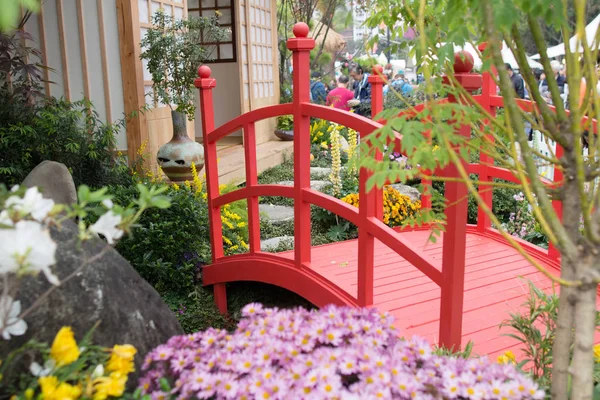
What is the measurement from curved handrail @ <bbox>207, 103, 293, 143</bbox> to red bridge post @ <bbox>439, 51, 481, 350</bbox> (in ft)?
3.98

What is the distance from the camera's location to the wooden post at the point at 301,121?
2.97 m

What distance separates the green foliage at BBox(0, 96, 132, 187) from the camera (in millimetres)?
4473

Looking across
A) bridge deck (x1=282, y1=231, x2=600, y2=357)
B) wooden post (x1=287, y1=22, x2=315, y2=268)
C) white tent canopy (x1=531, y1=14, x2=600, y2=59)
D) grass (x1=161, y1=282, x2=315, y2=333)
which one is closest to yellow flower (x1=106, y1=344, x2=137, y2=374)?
white tent canopy (x1=531, y1=14, x2=600, y2=59)

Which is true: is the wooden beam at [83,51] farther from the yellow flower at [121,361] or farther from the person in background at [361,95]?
the person in background at [361,95]

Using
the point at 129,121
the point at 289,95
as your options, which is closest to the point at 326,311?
the point at 129,121

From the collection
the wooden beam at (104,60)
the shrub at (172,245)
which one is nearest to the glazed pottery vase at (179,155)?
the wooden beam at (104,60)

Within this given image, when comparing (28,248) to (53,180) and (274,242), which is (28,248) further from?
(274,242)

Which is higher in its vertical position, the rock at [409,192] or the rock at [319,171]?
the rock at [409,192]

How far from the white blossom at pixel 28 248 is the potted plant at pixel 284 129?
7.94m

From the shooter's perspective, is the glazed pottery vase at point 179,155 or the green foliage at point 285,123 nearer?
the glazed pottery vase at point 179,155

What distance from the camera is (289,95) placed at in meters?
A: 10.5

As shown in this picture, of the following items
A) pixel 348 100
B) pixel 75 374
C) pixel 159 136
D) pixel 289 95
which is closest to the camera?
pixel 75 374

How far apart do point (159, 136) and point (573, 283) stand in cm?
504

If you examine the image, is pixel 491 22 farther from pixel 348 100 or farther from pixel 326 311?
pixel 348 100
